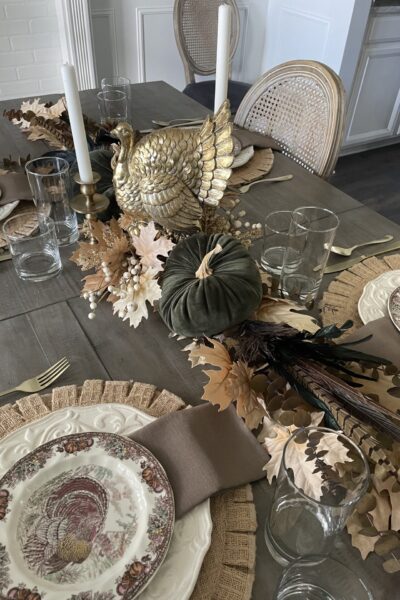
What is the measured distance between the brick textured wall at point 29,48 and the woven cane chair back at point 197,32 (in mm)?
625

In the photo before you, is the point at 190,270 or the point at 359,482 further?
the point at 190,270

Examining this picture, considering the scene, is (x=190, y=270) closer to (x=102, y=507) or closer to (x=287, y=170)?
(x=102, y=507)

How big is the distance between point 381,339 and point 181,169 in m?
0.36

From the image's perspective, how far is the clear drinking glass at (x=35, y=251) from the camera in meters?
0.73

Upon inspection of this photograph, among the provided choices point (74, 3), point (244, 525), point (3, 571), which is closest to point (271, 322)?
point (244, 525)

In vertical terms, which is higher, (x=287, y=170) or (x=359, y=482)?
(x=359, y=482)

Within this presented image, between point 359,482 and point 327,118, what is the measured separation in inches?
37.6

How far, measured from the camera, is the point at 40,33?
2254 millimetres

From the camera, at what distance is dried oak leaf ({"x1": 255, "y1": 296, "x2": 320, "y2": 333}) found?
544mm

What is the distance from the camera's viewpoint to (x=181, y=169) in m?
0.63

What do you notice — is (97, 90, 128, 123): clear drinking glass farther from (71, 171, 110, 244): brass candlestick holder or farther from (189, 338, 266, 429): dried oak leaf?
(189, 338, 266, 429): dried oak leaf

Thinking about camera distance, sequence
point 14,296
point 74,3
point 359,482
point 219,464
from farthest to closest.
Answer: point 74,3 → point 14,296 → point 219,464 → point 359,482

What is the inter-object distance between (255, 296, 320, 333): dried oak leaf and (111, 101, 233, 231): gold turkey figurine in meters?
0.17

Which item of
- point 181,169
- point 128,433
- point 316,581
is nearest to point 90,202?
point 181,169
